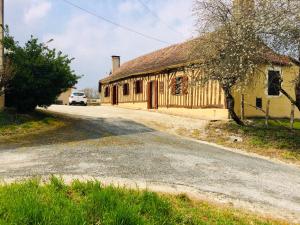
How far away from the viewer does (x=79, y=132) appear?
53.3 feet

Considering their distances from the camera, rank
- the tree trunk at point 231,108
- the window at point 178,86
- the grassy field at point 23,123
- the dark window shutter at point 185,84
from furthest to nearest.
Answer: the window at point 178,86, the dark window shutter at point 185,84, the tree trunk at point 231,108, the grassy field at point 23,123

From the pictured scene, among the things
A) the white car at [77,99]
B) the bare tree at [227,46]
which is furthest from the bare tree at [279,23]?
the white car at [77,99]

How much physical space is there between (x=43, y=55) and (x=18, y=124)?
12.1ft

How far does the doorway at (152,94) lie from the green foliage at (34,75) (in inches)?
366

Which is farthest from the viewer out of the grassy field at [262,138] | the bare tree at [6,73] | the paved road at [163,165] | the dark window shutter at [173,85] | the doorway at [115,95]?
the doorway at [115,95]

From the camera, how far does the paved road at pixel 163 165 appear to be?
8312 millimetres

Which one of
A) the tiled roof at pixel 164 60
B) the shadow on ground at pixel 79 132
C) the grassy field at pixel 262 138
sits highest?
the tiled roof at pixel 164 60

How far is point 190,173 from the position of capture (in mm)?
9648

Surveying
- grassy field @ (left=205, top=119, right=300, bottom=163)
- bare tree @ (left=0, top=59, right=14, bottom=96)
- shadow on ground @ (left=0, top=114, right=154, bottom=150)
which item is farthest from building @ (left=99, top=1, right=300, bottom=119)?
bare tree @ (left=0, top=59, right=14, bottom=96)

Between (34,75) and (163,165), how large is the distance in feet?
32.3

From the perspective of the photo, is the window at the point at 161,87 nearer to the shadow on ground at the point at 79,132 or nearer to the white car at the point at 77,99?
the shadow on ground at the point at 79,132

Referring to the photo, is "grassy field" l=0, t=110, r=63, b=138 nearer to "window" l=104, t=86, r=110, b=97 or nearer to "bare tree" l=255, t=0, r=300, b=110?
"bare tree" l=255, t=0, r=300, b=110

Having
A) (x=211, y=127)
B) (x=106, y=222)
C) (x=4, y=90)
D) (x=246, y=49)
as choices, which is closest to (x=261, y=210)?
(x=106, y=222)

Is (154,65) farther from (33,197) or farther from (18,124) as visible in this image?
(33,197)
